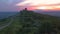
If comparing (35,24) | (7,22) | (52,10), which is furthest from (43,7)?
(7,22)

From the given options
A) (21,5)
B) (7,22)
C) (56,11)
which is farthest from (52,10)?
(7,22)

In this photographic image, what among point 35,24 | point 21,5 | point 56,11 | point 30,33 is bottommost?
point 30,33

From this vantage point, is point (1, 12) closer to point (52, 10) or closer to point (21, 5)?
point (21, 5)

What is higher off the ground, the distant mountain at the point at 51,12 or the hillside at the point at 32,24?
the distant mountain at the point at 51,12

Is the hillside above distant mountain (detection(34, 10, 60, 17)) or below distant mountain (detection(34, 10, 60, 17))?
below

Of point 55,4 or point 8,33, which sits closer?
point 8,33

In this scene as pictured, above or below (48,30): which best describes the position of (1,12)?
above

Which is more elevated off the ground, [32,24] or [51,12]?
[51,12]
